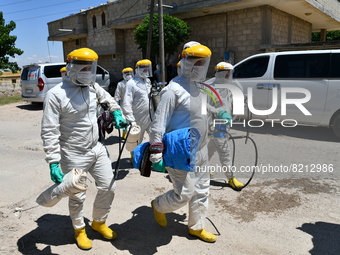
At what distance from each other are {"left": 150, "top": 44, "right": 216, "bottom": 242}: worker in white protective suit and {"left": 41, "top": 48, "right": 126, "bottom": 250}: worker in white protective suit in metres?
0.64

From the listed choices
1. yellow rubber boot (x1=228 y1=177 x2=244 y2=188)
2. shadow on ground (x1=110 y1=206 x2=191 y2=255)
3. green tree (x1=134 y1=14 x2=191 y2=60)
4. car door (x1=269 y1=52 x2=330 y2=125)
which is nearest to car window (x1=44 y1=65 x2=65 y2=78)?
green tree (x1=134 y1=14 x2=191 y2=60)

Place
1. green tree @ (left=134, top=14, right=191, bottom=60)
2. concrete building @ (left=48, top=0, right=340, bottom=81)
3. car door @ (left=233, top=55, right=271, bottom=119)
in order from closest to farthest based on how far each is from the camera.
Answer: car door @ (left=233, top=55, right=271, bottom=119)
concrete building @ (left=48, top=0, right=340, bottom=81)
green tree @ (left=134, top=14, right=191, bottom=60)

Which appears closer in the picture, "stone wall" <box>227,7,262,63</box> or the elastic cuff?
the elastic cuff

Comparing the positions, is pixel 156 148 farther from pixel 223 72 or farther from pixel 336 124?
pixel 336 124

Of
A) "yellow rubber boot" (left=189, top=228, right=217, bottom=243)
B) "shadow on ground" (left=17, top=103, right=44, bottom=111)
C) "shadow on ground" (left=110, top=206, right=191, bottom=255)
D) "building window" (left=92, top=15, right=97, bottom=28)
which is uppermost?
"building window" (left=92, top=15, right=97, bottom=28)

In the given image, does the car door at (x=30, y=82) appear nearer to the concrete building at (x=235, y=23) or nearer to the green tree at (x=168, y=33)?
the green tree at (x=168, y=33)

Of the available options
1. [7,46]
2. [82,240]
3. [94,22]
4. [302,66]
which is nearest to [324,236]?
[82,240]

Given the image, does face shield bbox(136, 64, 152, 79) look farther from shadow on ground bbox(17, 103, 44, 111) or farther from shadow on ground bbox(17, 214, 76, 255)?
shadow on ground bbox(17, 103, 44, 111)

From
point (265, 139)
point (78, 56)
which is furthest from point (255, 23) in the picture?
point (78, 56)

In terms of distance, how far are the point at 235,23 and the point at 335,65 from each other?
31.3ft

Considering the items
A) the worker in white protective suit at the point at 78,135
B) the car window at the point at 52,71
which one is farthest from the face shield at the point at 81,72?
the car window at the point at 52,71

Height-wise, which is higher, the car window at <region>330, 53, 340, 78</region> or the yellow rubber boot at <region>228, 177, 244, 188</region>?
the car window at <region>330, 53, 340, 78</region>

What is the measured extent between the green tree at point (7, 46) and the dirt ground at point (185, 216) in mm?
16210

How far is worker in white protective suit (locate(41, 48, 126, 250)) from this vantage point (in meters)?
2.96
